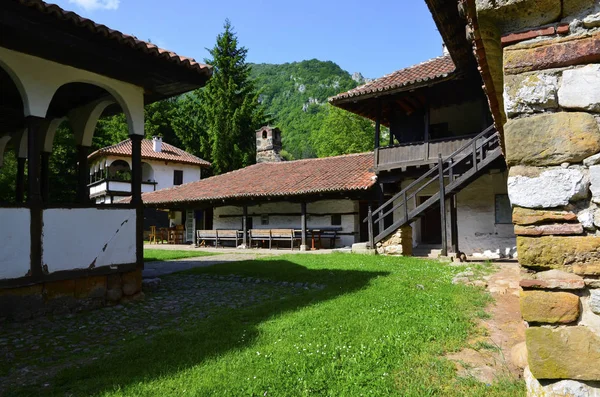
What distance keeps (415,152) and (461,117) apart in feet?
7.87

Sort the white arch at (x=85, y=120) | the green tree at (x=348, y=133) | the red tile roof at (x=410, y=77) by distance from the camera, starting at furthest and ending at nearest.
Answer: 1. the green tree at (x=348, y=133)
2. the red tile roof at (x=410, y=77)
3. the white arch at (x=85, y=120)

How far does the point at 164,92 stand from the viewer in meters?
6.81

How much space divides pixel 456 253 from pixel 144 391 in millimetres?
10047

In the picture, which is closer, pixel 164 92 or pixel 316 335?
pixel 316 335

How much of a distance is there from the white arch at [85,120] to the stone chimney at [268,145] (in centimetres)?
1834

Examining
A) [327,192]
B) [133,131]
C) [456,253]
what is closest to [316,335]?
[133,131]

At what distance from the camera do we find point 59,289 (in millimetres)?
5121

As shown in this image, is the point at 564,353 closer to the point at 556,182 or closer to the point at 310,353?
the point at 556,182

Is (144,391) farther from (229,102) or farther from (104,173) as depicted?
(229,102)

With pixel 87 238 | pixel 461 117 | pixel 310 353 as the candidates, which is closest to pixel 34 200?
pixel 87 238

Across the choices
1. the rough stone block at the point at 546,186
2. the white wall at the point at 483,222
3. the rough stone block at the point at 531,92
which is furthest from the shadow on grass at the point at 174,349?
the white wall at the point at 483,222

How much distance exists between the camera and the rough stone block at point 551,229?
1.89m

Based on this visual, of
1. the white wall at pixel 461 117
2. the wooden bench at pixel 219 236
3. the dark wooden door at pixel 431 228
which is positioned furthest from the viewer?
the wooden bench at pixel 219 236

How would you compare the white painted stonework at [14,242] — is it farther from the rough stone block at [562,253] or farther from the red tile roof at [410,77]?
the red tile roof at [410,77]
